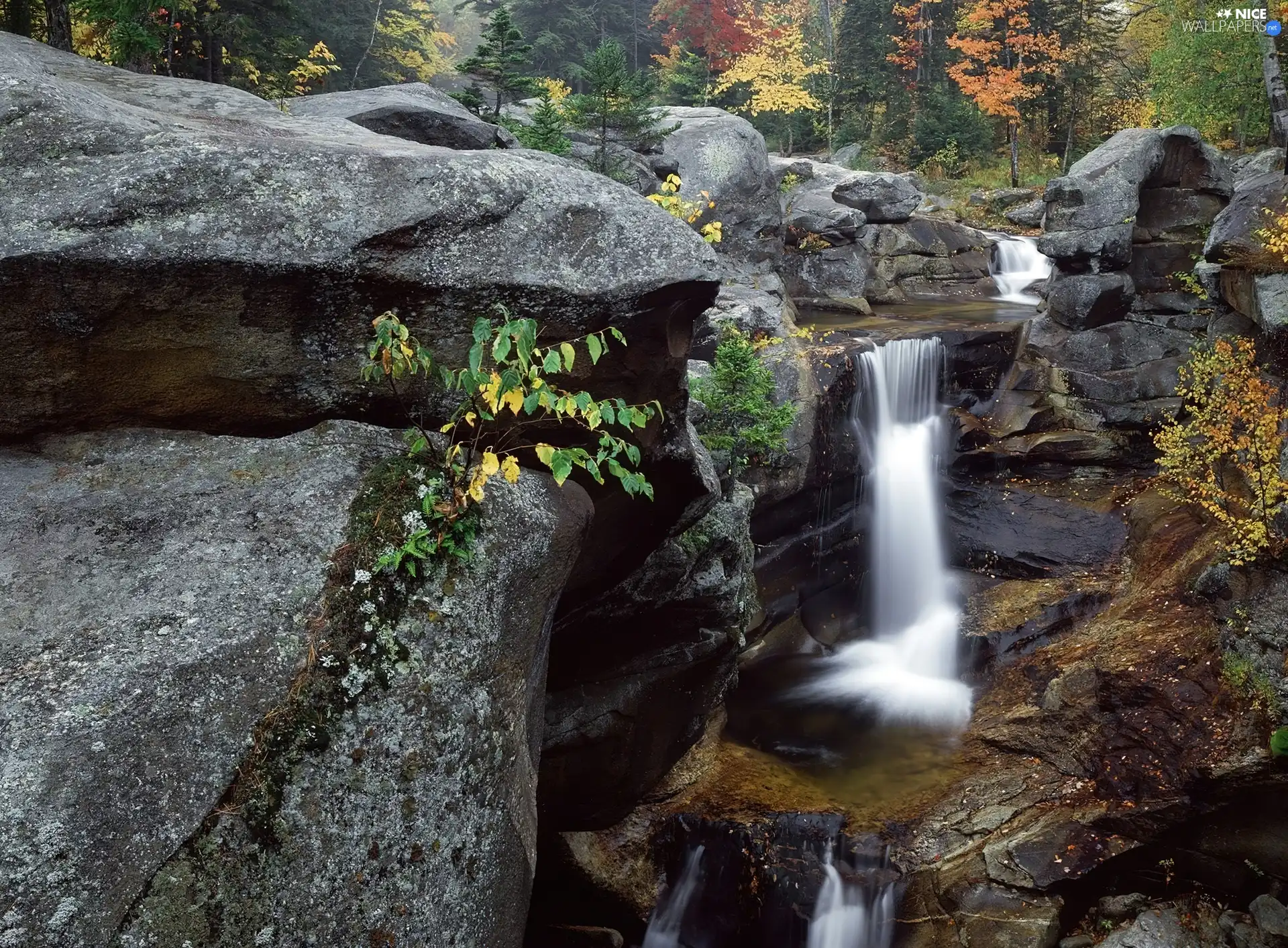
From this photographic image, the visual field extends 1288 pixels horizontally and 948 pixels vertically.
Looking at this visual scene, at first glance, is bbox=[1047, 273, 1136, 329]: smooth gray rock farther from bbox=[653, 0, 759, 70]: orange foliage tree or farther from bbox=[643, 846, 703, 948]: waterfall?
bbox=[653, 0, 759, 70]: orange foliage tree

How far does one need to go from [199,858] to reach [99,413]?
10.2 feet

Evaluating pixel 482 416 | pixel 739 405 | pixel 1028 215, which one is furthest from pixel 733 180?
pixel 482 416

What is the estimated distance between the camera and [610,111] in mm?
18422

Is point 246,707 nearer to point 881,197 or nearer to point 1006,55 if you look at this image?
point 881,197

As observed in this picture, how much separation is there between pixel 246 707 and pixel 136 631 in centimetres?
73

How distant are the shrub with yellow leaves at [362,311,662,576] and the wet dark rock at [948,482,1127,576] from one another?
40.6 ft

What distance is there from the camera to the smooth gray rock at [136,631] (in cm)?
393

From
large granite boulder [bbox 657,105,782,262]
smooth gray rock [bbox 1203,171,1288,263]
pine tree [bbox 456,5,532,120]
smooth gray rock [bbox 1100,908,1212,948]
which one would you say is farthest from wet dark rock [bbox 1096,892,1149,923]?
pine tree [bbox 456,5,532,120]

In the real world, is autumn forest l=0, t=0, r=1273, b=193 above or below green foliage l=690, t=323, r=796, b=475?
above

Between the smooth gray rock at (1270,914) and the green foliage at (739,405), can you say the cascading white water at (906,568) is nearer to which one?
the green foliage at (739,405)

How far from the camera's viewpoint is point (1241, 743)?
9.88m

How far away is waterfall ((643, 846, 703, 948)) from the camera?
9953 mm

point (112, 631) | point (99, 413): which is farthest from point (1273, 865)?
point (99, 413)

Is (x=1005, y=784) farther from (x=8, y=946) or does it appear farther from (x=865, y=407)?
(x=8, y=946)
